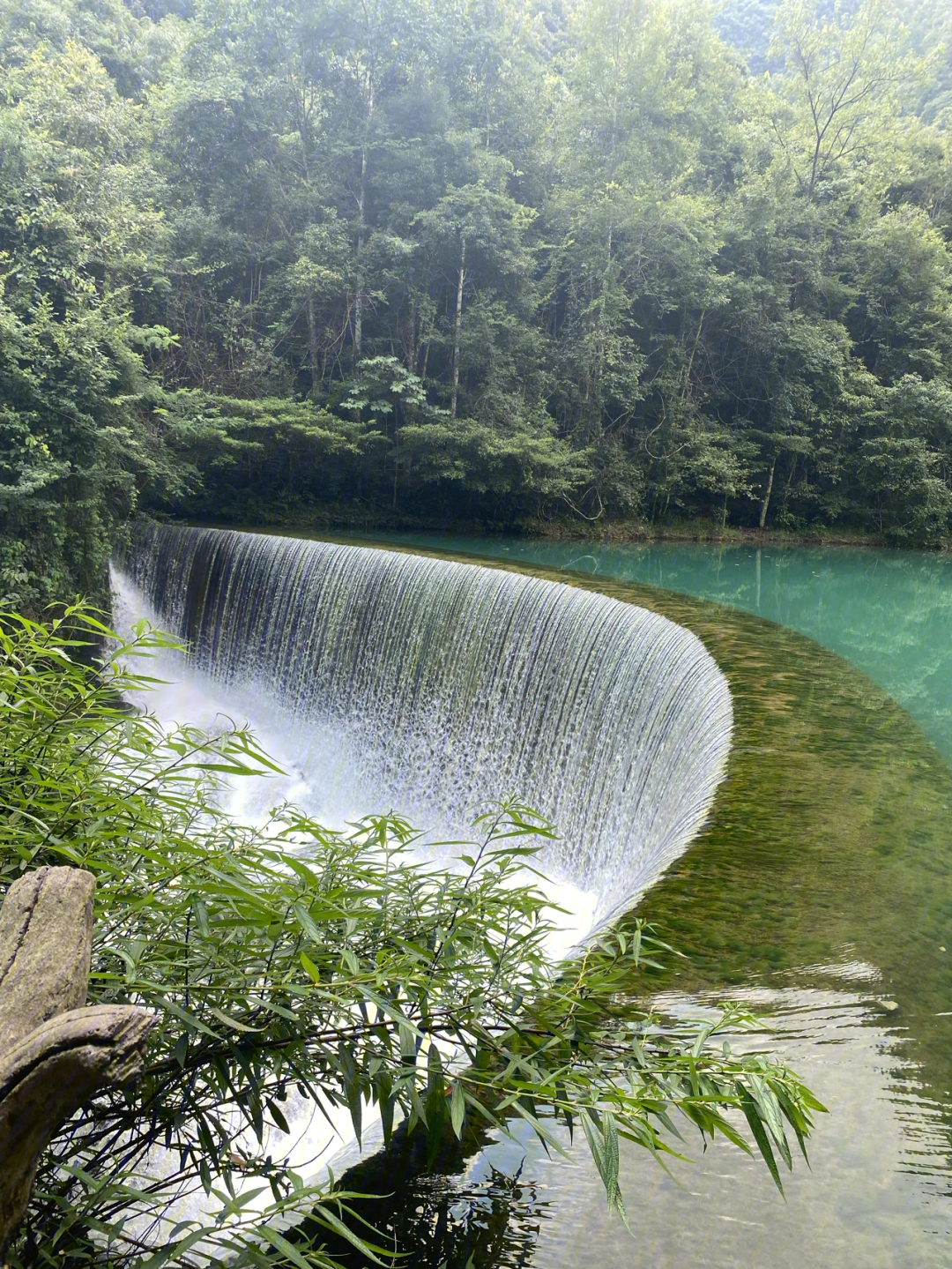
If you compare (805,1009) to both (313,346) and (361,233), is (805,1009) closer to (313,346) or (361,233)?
(313,346)

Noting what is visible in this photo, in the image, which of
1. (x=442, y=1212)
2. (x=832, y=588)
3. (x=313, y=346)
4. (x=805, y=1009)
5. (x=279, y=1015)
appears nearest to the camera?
(x=279, y=1015)

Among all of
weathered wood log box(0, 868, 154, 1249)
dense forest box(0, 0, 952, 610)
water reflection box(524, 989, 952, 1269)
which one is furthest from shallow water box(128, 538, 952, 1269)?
dense forest box(0, 0, 952, 610)

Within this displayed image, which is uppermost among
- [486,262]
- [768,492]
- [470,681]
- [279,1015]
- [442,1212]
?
[486,262]

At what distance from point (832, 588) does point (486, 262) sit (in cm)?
646

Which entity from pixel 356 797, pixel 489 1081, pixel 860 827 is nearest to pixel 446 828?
pixel 356 797

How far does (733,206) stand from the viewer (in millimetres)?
15266

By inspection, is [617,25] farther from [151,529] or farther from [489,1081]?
[489,1081]

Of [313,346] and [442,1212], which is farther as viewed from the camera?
[313,346]

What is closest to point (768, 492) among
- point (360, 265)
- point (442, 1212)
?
point (360, 265)

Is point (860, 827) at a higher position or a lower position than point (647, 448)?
lower

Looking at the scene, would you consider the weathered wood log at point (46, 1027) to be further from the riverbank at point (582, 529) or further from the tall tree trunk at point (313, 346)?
the tall tree trunk at point (313, 346)

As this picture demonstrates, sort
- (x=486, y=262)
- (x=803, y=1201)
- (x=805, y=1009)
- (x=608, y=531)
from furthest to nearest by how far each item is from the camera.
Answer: (x=608, y=531) < (x=486, y=262) < (x=805, y=1009) < (x=803, y=1201)

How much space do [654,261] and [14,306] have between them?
978 cm

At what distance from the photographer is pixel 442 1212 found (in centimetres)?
134
